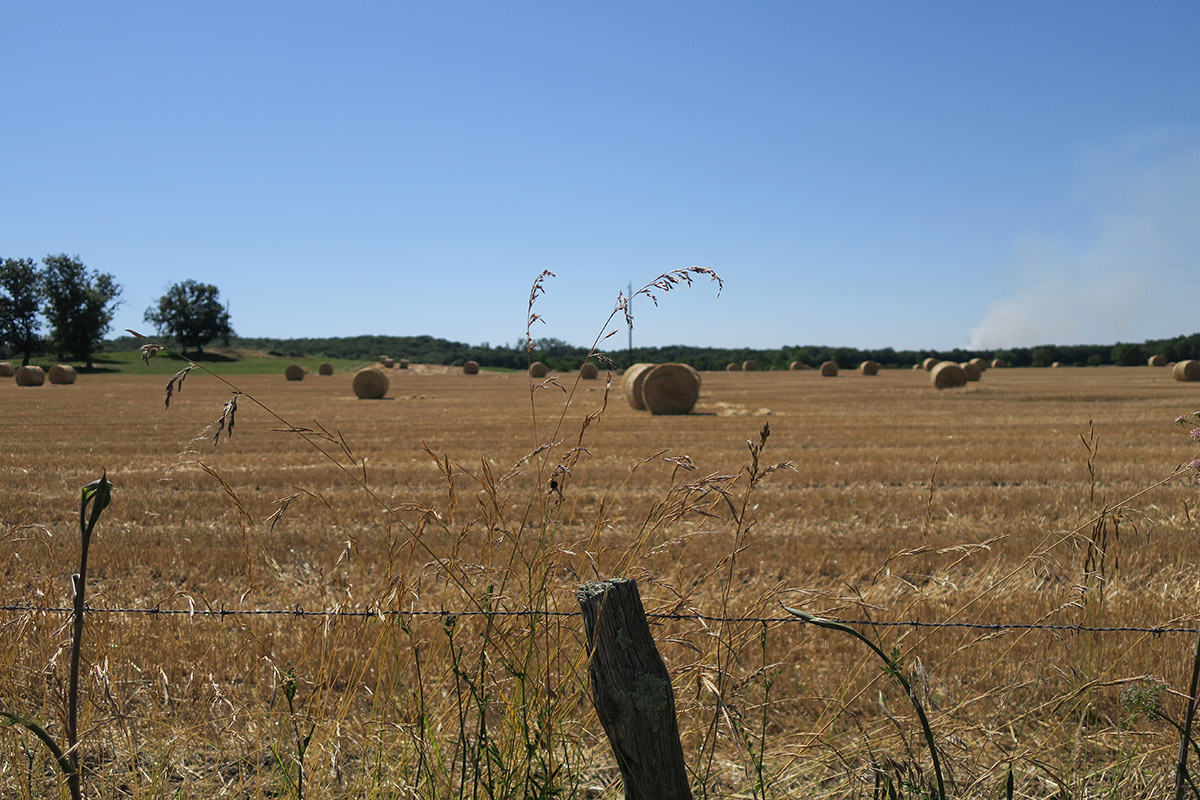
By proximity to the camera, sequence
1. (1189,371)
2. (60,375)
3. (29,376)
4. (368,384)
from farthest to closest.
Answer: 1. (60,375)
2. (29,376)
3. (1189,371)
4. (368,384)

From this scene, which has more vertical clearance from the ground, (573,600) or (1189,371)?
(1189,371)

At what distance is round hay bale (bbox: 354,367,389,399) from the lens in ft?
107

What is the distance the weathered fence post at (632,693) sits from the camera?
6.63ft

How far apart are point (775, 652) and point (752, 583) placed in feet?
4.27

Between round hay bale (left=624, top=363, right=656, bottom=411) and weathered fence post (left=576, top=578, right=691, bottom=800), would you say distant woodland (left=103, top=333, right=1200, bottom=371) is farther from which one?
weathered fence post (left=576, top=578, right=691, bottom=800)

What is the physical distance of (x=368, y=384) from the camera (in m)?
32.8

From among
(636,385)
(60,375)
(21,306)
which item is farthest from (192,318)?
(636,385)

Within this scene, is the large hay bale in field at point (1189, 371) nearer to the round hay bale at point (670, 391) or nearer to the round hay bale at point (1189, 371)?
the round hay bale at point (1189, 371)

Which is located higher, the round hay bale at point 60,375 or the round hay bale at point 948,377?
the round hay bale at point 948,377

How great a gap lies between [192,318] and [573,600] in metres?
90.6

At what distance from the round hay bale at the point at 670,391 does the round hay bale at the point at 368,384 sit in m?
14.5

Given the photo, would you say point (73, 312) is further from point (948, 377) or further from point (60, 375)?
point (948, 377)

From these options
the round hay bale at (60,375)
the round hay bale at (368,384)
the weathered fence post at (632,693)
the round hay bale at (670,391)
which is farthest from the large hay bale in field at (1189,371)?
the round hay bale at (60,375)

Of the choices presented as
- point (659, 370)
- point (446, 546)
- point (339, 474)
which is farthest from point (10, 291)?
point (446, 546)
